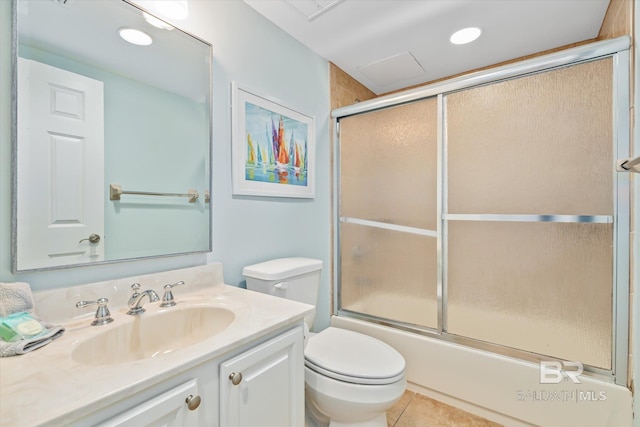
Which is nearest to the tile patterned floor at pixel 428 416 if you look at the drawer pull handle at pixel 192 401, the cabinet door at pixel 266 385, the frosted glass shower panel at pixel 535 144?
the cabinet door at pixel 266 385

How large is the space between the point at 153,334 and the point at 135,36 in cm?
112

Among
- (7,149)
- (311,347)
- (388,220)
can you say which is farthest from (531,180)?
(7,149)

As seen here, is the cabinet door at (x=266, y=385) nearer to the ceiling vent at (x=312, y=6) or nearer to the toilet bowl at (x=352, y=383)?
the toilet bowl at (x=352, y=383)

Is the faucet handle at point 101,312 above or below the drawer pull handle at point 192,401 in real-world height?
above

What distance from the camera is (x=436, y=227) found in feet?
5.57

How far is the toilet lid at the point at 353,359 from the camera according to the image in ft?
3.79

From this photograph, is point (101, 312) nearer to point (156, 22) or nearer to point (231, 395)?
point (231, 395)

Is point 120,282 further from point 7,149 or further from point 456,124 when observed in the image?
point 456,124

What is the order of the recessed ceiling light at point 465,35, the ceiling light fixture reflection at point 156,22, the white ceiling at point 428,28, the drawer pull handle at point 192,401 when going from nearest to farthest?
1. the drawer pull handle at point 192,401
2. the ceiling light fixture reflection at point 156,22
3. the white ceiling at point 428,28
4. the recessed ceiling light at point 465,35

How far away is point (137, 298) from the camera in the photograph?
37.9 inches

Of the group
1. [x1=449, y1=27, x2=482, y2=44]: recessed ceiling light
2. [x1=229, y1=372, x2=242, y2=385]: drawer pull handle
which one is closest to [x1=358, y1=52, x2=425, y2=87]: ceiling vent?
[x1=449, y1=27, x2=482, y2=44]: recessed ceiling light

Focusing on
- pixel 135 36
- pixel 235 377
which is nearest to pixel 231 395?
pixel 235 377

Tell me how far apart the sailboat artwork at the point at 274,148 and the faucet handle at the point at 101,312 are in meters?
0.80

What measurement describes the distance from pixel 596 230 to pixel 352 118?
4.98ft
